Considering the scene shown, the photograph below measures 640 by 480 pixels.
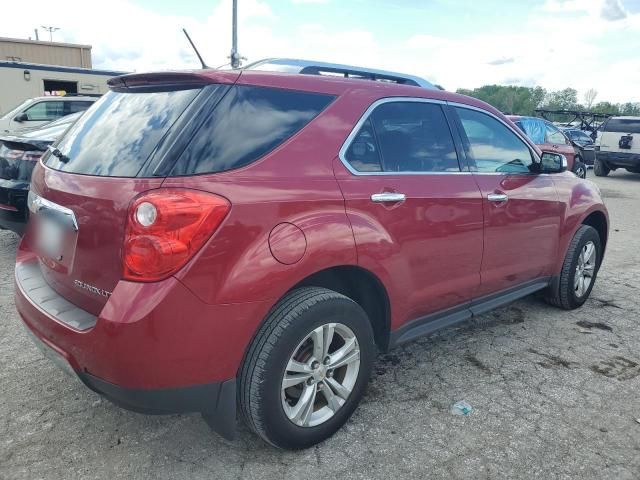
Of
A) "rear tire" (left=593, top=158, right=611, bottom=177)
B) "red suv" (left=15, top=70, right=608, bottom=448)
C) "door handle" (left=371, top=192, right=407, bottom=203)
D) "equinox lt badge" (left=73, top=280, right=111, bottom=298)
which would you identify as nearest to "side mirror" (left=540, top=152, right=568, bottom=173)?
"red suv" (left=15, top=70, right=608, bottom=448)

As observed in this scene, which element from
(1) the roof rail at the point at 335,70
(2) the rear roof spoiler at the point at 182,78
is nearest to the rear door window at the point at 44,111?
(1) the roof rail at the point at 335,70

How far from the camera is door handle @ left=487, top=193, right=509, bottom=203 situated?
336 cm

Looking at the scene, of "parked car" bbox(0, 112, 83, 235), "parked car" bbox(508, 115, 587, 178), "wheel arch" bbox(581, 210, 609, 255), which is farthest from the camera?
"parked car" bbox(508, 115, 587, 178)

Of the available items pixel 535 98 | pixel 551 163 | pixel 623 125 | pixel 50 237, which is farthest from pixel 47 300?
pixel 535 98

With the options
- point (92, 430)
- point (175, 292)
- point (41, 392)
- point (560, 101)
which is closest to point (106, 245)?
point (175, 292)

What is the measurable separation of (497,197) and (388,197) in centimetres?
106

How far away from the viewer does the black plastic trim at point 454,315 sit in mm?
3000

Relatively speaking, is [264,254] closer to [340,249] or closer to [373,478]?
[340,249]

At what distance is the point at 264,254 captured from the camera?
2.18 metres

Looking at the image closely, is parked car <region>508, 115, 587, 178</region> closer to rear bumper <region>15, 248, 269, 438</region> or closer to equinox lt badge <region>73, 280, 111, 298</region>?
rear bumper <region>15, 248, 269, 438</region>

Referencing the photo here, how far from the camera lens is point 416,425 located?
277cm

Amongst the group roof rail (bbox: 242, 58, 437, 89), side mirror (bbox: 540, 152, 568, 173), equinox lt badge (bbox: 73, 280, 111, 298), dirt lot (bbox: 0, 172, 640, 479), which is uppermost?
roof rail (bbox: 242, 58, 437, 89)

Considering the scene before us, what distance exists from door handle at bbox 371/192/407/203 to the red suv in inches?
0.6

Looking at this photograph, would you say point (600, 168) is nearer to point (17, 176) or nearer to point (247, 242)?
point (17, 176)
